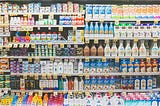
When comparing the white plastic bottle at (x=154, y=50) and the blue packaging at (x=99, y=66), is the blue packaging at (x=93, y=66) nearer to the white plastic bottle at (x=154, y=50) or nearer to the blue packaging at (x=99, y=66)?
the blue packaging at (x=99, y=66)

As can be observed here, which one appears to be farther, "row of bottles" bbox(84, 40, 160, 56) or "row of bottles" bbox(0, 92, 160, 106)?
"row of bottles" bbox(84, 40, 160, 56)

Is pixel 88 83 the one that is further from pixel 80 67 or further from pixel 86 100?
pixel 86 100

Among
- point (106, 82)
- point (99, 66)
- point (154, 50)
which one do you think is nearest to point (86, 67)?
point (99, 66)

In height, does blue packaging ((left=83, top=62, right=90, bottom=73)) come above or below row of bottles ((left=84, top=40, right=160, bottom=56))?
below

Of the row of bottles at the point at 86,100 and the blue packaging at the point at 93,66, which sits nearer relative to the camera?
the row of bottles at the point at 86,100

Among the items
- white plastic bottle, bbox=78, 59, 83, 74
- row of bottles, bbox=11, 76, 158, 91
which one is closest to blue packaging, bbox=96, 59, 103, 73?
row of bottles, bbox=11, 76, 158, 91

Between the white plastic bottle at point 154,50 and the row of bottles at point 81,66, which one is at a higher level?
the white plastic bottle at point 154,50

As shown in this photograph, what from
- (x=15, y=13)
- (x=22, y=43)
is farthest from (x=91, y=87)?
(x=15, y=13)

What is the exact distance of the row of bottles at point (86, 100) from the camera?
5.38 meters

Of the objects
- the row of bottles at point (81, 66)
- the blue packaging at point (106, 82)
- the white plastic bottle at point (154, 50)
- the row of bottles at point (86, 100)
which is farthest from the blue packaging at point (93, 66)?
the white plastic bottle at point (154, 50)

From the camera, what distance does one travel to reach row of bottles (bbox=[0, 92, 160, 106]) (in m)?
5.38

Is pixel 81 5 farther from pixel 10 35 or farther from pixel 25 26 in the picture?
pixel 10 35

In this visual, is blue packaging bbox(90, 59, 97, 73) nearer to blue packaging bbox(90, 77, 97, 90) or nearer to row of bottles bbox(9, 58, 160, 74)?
row of bottles bbox(9, 58, 160, 74)

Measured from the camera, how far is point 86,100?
17.9 ft
